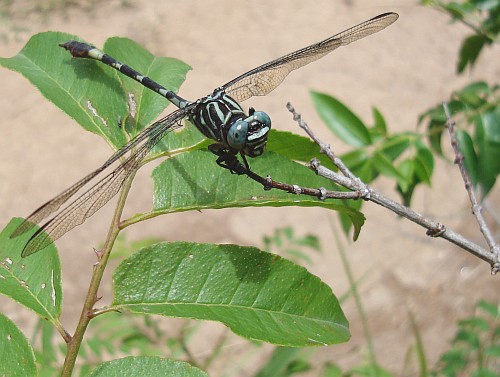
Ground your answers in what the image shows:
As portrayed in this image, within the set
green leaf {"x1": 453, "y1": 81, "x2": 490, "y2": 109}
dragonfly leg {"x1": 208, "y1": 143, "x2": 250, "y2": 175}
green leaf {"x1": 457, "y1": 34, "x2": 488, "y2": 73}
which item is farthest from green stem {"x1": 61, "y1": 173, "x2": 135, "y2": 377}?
green leaf {"x1": 457, "y1": 34, "x2": 488, "y2": 73}

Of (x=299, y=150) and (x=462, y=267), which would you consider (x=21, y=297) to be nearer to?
(x=299, y=150)

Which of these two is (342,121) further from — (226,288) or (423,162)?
(226,288)

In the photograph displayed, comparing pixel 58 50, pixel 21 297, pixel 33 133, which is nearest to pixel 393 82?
pixel 33 133

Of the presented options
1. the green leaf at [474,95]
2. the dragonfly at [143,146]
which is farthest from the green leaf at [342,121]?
the dragonfly at [143,146]

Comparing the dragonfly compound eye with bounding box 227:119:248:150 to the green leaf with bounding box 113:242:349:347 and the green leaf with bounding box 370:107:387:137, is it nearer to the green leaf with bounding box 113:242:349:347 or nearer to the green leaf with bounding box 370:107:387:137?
the green leaf with bounding box 113:242:349:347

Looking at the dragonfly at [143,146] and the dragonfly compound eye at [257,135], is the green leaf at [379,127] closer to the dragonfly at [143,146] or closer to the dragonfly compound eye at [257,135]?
the dragonfly at [143,146]

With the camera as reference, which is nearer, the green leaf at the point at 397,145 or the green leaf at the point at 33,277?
the green leaf at the point at 33,277

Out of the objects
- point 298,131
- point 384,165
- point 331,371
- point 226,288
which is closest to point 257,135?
point 226,288
